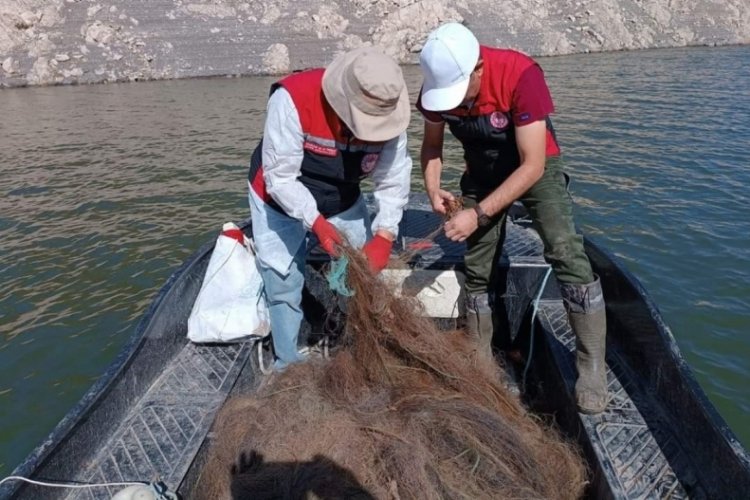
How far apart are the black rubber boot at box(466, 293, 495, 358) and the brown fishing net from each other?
0.33 meters

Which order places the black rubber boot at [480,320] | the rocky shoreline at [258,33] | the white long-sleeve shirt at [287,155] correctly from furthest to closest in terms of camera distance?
the rocky shoreline at [258,33] → the black rubber boot at [480,320] → the white long-sleeve shirt at [287,155]

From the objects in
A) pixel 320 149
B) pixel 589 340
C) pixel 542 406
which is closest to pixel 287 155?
pixel 320 149

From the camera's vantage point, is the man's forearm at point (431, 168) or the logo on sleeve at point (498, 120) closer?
the logo on sleeve at point (498, 120)

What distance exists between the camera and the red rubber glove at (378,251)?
353cm

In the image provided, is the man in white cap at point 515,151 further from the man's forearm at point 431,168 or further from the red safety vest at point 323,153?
the red safety vest at point 323,153

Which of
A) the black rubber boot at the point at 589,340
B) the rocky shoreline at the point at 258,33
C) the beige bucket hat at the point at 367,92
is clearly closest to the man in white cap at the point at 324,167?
the beige bucket hat at the point at 367,92

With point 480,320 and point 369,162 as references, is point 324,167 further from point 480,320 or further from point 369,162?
point 480,320

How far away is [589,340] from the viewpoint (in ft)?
11.1

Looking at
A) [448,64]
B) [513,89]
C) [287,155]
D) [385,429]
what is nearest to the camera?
[385,429]

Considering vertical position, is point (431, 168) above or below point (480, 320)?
above

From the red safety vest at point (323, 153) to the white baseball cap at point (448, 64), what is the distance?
49cm

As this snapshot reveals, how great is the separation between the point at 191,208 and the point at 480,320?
739 cm

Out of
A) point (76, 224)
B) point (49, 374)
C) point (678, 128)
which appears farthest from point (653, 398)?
point (678, 128)

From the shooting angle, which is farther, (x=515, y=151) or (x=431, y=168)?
(x=431, y=168)
